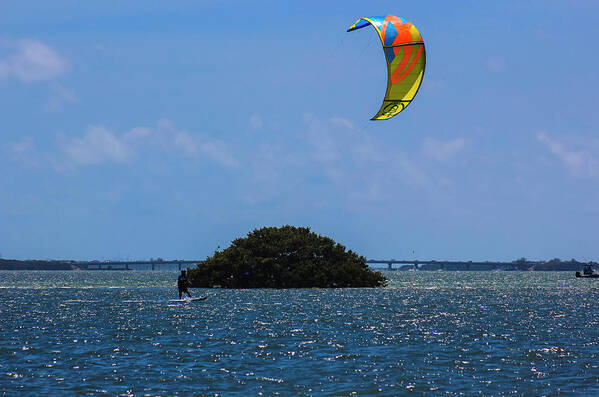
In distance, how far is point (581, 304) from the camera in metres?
66.1

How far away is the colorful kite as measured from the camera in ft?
107

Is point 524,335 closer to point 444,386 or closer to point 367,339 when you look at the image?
point 367,339

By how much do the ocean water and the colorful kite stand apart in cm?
878

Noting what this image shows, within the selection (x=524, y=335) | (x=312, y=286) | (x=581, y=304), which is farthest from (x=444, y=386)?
(x=312, y=286)

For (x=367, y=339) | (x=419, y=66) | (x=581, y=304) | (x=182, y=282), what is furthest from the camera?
(x=581, y=304)

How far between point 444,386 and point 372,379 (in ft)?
7.28

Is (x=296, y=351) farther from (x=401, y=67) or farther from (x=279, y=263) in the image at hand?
(x=279, y=263)

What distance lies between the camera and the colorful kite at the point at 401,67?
32469 millimetres

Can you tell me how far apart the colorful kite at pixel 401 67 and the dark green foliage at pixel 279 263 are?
52170 mm

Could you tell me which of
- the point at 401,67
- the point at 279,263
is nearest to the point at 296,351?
the point at 401,67

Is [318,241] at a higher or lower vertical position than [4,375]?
higher

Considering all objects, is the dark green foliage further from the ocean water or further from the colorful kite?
the colorful kite

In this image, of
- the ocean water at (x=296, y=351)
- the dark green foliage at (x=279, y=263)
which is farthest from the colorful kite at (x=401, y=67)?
the dark green foliage at (x=279, y=263)

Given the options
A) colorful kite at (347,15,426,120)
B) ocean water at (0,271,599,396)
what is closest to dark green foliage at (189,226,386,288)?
ocean water at (0,271,599,396)
